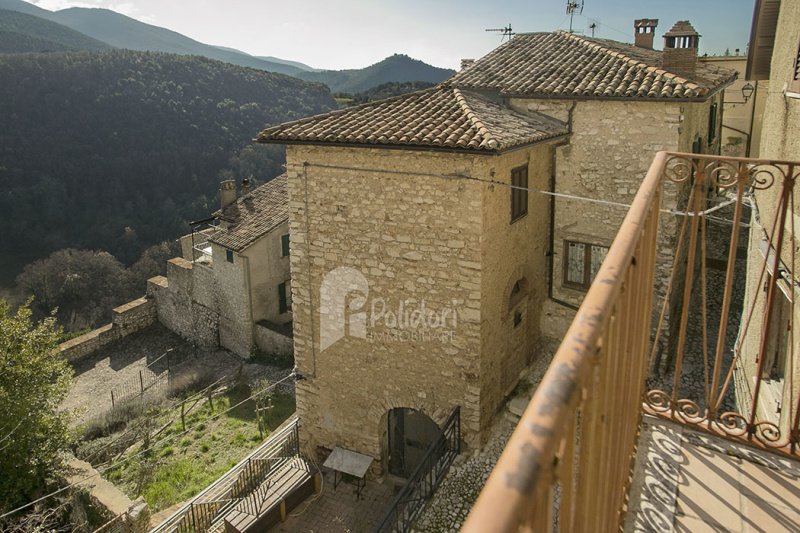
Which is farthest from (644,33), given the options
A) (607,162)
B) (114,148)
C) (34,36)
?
(34,36)

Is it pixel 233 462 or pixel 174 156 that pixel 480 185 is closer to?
pixel 233 462

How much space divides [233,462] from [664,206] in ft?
37.5

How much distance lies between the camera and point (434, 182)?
8938 mm

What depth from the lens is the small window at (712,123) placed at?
1381 centimetres

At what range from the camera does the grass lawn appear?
14.0 meters

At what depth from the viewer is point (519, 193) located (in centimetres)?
1022

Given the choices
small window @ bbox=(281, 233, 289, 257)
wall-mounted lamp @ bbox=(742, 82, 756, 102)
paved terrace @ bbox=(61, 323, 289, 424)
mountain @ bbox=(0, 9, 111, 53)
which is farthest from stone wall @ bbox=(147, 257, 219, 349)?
mountain @ bbox=(0, 9, 111, 53)

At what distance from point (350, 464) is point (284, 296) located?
12.2 metres

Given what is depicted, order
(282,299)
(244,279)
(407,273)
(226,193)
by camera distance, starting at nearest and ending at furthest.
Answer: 1. (407,273)
2. (244,279)
3. (282,299)
4. (226,193)

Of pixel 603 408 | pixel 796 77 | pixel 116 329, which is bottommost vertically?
pixel 116 329

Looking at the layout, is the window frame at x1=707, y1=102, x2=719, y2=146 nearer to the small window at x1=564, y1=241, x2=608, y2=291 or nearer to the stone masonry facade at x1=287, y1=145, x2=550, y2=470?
the small window at x1=564, y1=241, x2=608, y2=291

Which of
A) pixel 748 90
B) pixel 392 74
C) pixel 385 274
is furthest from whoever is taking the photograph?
pixel 392 74

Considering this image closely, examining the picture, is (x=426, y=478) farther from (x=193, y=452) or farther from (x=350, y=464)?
(x=193, y=452)

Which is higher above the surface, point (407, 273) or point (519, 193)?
point (519, 193)
